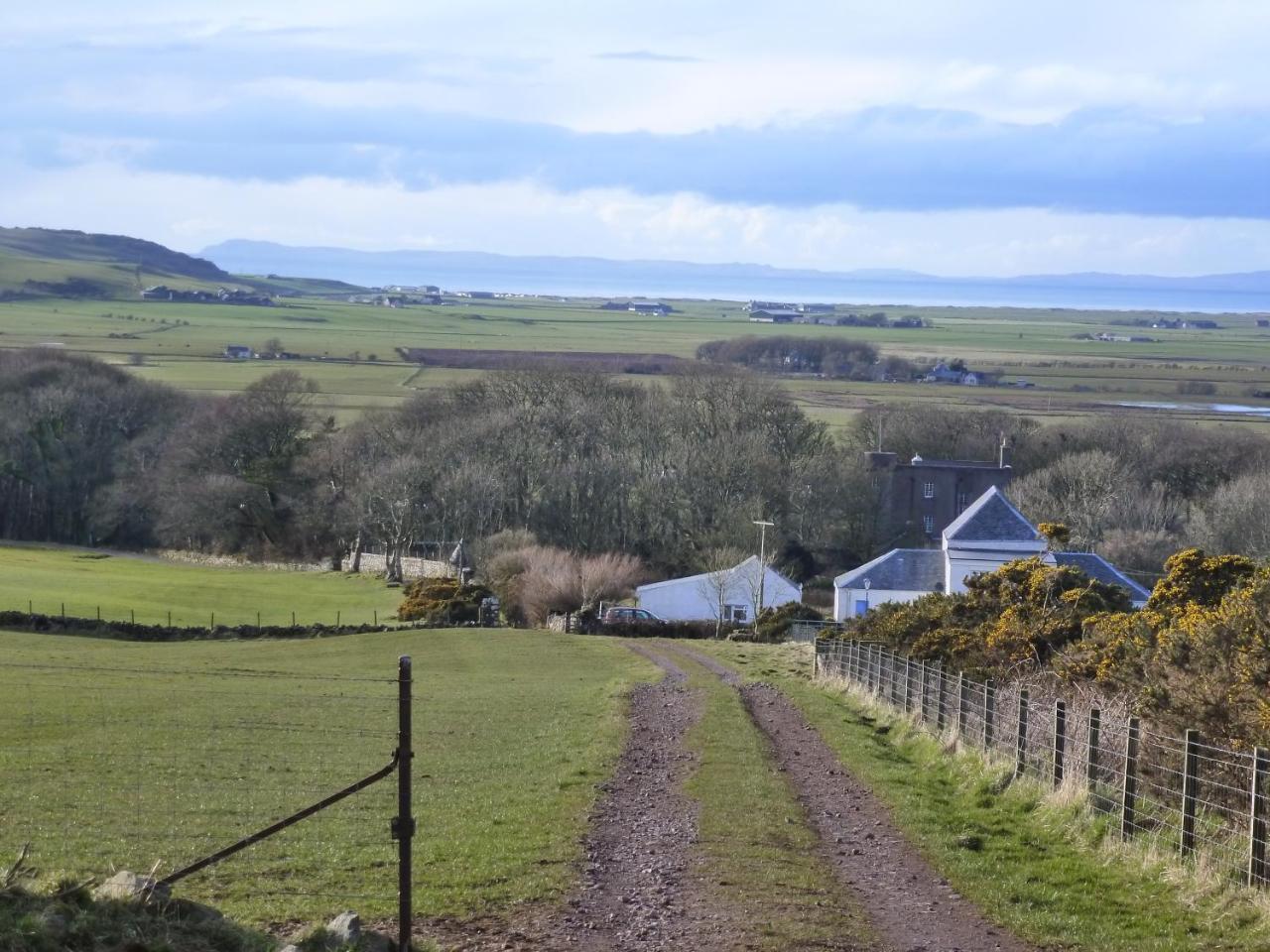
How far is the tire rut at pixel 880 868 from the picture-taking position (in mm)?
11703

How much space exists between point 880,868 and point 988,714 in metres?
6.59

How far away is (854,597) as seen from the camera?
62156mm

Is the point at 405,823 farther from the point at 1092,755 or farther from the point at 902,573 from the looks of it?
the point at 902,573

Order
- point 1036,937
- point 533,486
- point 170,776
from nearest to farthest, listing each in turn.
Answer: point 1036,937, point 170,776, point 533,486

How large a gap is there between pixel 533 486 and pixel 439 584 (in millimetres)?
22357

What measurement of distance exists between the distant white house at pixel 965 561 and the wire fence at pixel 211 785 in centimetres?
2533

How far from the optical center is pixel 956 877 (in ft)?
44.5

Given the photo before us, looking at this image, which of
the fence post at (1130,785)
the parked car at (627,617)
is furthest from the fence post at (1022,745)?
the parked car at (627,617)

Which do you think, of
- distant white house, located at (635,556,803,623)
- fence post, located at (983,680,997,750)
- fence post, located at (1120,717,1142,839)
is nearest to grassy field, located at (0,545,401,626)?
distant white house, located at (635,556,803,623)

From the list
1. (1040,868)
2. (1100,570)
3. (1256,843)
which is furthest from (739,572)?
(1256,843)

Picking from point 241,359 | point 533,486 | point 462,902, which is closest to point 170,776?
point 462,902

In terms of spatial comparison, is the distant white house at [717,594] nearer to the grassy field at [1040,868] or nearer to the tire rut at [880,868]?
the tire rut at [880,868]

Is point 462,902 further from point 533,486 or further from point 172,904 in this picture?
point 533,486

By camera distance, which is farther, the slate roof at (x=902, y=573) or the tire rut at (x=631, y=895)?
the slate roof at (x=902, y=573)
